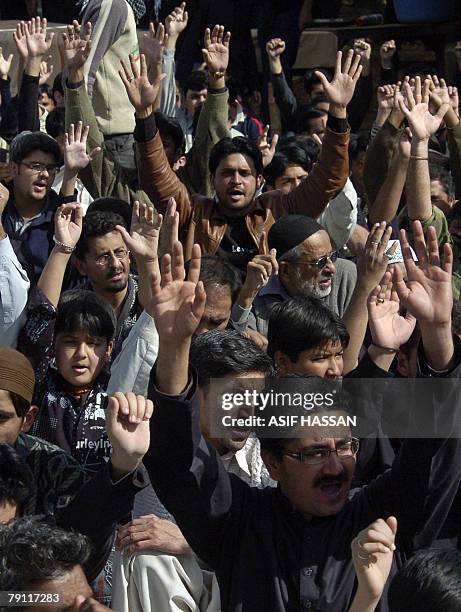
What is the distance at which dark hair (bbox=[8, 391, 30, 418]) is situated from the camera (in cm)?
324

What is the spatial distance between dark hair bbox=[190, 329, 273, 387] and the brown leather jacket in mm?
1713

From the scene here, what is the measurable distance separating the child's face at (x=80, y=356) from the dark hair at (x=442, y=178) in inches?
93.0

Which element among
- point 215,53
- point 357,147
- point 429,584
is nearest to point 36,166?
point 215,53

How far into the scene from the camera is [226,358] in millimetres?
3131

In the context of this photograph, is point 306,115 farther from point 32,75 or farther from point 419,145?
point 419,145

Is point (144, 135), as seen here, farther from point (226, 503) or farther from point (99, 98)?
point (226, 503)

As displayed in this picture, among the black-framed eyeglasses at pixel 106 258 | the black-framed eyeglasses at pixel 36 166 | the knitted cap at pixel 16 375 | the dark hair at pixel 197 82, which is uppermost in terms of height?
the black-framed eyeglasses at pixel 36 166

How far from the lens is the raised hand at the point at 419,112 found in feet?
16.0

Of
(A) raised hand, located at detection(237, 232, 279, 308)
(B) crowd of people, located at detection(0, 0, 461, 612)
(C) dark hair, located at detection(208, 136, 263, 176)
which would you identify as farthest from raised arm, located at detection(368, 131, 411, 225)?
(A) raised hand, located at detection(237, 232, 279, 308)

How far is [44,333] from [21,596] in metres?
1.56

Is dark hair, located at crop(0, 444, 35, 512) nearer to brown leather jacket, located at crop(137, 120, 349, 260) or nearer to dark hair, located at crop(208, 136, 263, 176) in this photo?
brown leather jacket, located at crop(137, 120, 349, 260)

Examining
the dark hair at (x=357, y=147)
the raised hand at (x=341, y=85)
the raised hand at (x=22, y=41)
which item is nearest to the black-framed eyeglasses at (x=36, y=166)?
the raised hand at (x=22, y=41)

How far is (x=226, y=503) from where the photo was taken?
2.66 metres

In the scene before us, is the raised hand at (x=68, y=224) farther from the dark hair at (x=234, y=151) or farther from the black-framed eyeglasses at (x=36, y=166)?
the dark hair at (x=234, y=151)
